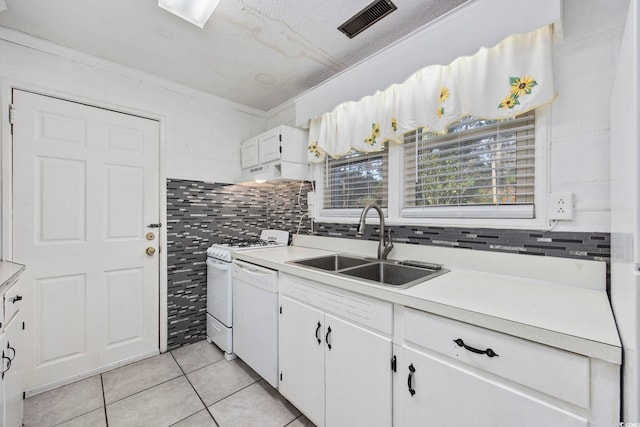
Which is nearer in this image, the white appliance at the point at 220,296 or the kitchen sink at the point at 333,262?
the kitchen sink at the point at 333,262

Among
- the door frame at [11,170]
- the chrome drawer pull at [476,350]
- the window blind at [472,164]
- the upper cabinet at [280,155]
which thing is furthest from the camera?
the upper cabinet at [280,155]

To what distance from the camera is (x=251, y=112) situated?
114 inches

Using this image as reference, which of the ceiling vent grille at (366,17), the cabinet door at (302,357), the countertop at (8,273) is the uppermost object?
the ceiling vent grille at (366,17)

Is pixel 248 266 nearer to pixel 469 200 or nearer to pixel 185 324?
pixel 185 324

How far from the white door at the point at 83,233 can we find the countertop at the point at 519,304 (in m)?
1.71

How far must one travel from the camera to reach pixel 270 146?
2.45 m

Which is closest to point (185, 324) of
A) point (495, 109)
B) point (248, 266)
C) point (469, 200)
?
point (248, 266)

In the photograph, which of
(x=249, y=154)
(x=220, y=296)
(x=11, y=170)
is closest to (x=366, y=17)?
(x=249, y=154)

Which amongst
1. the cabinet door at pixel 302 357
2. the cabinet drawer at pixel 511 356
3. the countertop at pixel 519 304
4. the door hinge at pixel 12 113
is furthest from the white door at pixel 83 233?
the cabinet drawer at pixel 511 356

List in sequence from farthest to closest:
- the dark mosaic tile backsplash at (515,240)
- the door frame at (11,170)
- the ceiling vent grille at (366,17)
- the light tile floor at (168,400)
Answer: the door frame at (11,170)
the light tile floor at (168,400)
the ceiling vent grille at (366,17)
the dark mosaic tile backsplash at (515,240)

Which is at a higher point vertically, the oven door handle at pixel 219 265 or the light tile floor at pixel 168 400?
the oven door handle at pixel 219 265

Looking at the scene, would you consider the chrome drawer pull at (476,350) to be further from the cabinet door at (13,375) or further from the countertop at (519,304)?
the cabinet door at (13,375)

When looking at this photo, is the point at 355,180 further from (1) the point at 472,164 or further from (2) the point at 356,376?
(2) the point at 356,376

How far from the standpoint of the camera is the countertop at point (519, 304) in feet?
2.37
